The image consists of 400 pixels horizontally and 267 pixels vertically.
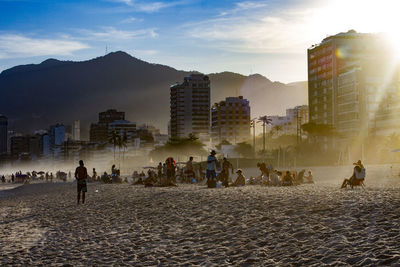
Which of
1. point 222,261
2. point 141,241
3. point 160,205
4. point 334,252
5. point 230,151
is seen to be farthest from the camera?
point 230,151

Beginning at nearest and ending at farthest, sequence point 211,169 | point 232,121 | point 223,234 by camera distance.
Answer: point 223,234 → point 211,169 → point 232,121

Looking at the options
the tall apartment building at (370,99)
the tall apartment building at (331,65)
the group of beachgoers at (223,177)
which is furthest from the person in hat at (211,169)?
the tall apartment building at (331,65)

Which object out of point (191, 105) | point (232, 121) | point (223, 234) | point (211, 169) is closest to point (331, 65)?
point (232, 121)

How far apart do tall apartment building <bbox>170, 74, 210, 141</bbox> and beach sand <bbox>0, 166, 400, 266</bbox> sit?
587ft

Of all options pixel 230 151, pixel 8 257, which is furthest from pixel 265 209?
pixel 230 151

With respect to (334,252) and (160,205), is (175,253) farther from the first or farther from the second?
(160,205)

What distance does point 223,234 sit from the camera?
38.7 ft

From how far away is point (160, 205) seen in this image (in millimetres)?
17594

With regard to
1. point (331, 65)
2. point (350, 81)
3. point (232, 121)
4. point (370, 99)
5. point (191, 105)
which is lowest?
point (370, 99)

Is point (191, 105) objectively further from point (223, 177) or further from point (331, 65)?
point (223, 177)

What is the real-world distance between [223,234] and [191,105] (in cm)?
18600

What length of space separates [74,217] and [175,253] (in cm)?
771

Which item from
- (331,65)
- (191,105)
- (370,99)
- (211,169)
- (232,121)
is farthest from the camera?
(191,105)

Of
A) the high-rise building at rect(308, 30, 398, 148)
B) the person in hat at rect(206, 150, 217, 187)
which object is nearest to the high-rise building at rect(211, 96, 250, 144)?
the high-rise building at rect(308, 30, 398, 148)
